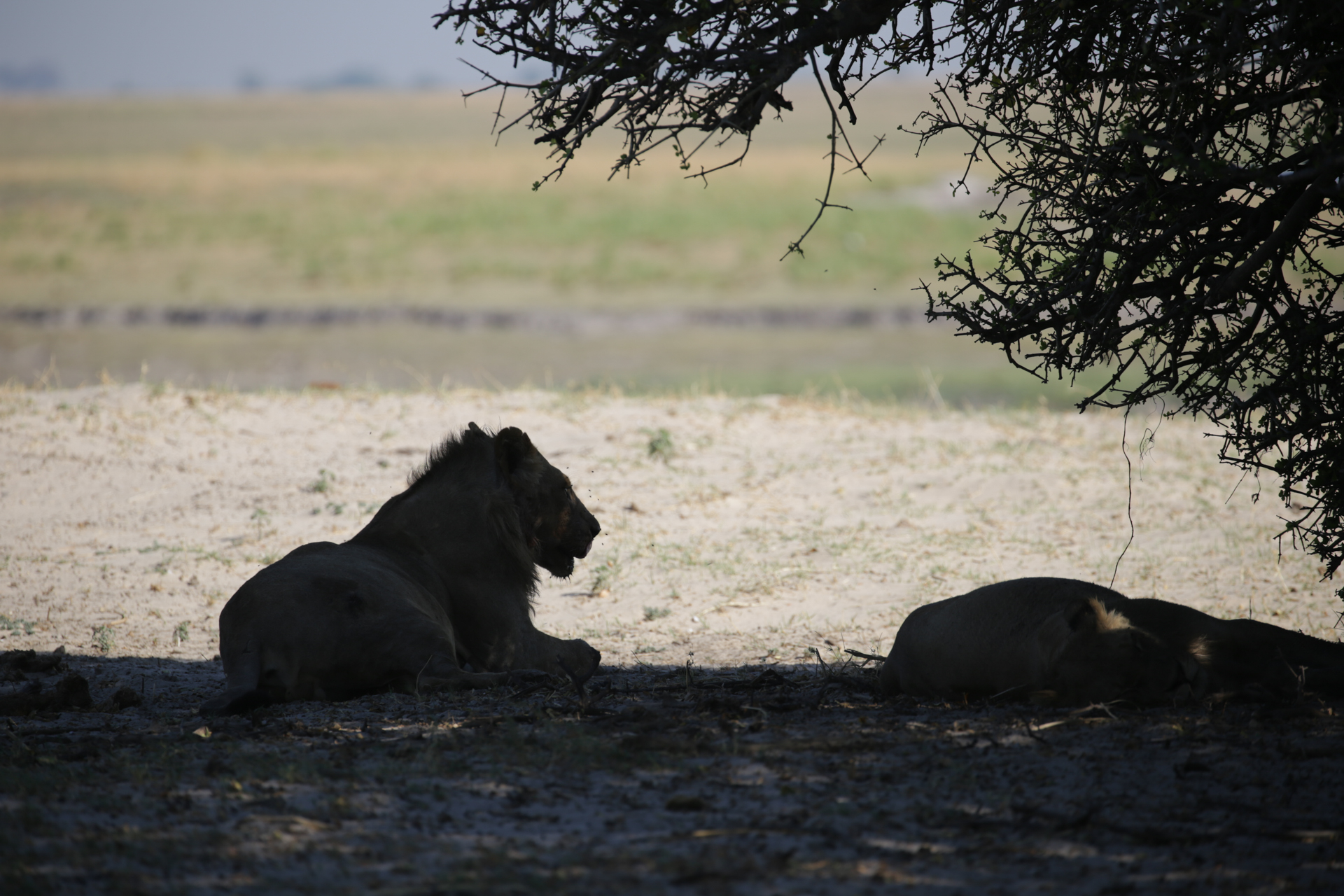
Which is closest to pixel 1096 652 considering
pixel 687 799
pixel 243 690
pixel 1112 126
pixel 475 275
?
pixel 687 799

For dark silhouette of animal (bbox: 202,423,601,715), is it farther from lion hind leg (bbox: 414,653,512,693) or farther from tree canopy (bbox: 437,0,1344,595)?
tree canopy (bbox: 437,0,1344,595)

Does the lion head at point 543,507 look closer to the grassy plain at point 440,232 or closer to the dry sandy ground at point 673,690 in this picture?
the dry sandy ground at point 673,690

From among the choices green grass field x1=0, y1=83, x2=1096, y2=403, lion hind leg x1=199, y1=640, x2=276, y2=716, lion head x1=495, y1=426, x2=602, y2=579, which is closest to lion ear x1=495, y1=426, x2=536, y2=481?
lion head x1=495, y1=426, x2=602, y2=579

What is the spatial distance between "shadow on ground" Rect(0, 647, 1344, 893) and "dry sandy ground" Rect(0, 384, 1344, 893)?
0.01 meters

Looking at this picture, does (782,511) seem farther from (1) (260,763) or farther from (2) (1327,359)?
(1) (260,763)

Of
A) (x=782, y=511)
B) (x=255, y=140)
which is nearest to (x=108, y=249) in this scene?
(x=782, y=511)

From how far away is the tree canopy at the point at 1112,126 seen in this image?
4.88 meters

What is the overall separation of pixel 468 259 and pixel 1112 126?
30943 mm

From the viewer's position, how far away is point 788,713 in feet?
16.7

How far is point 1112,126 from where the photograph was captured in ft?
19.4

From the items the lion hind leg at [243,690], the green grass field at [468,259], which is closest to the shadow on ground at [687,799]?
the lion hind leg at [243,690]

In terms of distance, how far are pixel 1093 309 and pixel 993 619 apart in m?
1.52

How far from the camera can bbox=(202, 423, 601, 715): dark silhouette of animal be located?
5574 millimetres

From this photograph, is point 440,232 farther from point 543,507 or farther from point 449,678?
point 449,678
